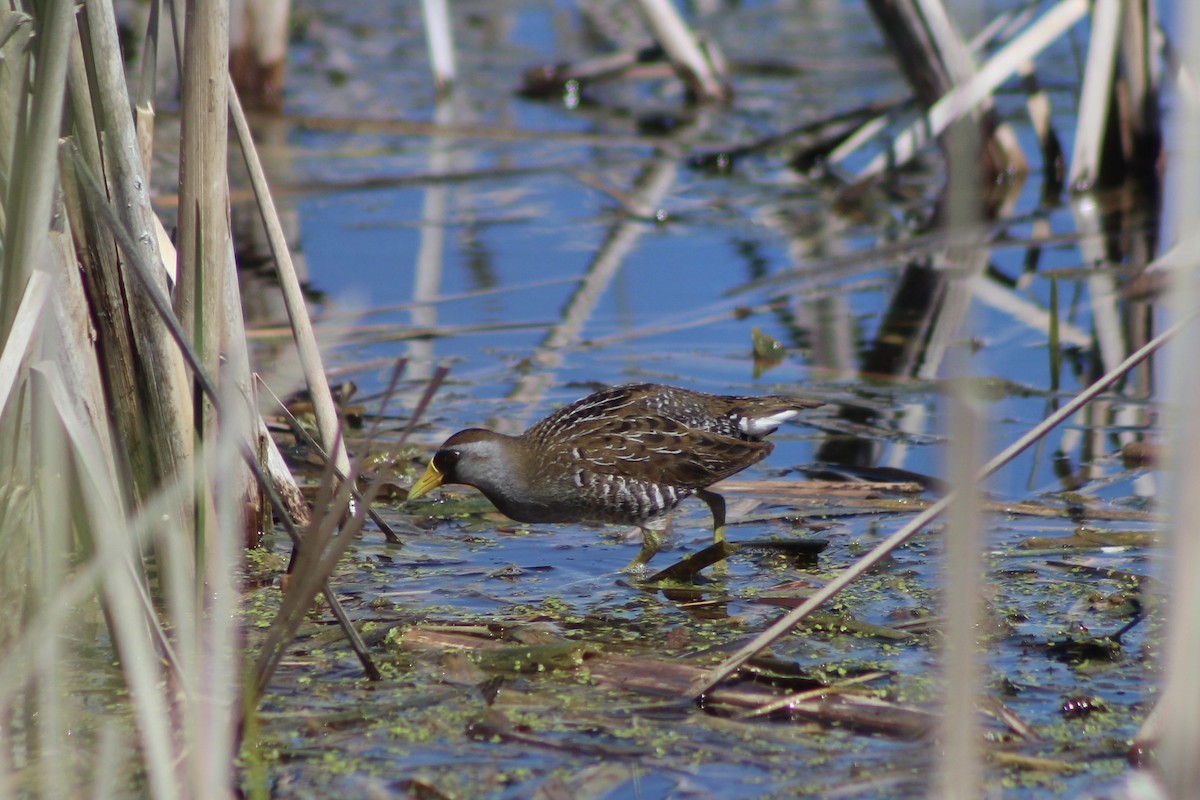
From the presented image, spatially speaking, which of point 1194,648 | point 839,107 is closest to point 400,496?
point 1194,648

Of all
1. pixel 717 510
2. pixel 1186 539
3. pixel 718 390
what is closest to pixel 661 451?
pixel 717 510

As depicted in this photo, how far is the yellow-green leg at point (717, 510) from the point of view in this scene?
14.9 feet

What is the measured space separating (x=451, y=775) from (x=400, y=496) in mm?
2064

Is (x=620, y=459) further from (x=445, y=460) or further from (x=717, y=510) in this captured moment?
(x=445, y=460)

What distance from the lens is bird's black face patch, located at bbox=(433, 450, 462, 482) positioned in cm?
456

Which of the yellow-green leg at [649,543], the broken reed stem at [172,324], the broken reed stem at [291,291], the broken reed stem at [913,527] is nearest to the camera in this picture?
the broken reed stem at [913,527]

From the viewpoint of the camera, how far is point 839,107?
1098 cm

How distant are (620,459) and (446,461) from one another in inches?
20.6

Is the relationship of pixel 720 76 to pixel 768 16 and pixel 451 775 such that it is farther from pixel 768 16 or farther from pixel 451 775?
pixel 451 775

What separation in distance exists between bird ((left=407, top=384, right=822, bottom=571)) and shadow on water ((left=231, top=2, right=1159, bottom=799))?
14 centimetres

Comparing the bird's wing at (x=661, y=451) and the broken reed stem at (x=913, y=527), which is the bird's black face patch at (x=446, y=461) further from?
the broken reed stem at (x=913, y=527)

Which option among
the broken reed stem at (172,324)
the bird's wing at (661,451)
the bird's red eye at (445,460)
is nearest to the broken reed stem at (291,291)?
the bird's red eye at (445,460)

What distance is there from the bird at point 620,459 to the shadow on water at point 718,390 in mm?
138

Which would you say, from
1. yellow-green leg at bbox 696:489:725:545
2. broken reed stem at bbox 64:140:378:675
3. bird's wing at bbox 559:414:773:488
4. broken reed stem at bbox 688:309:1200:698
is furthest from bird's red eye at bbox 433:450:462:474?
broken reed stem at bbox 688:309:1200:698
